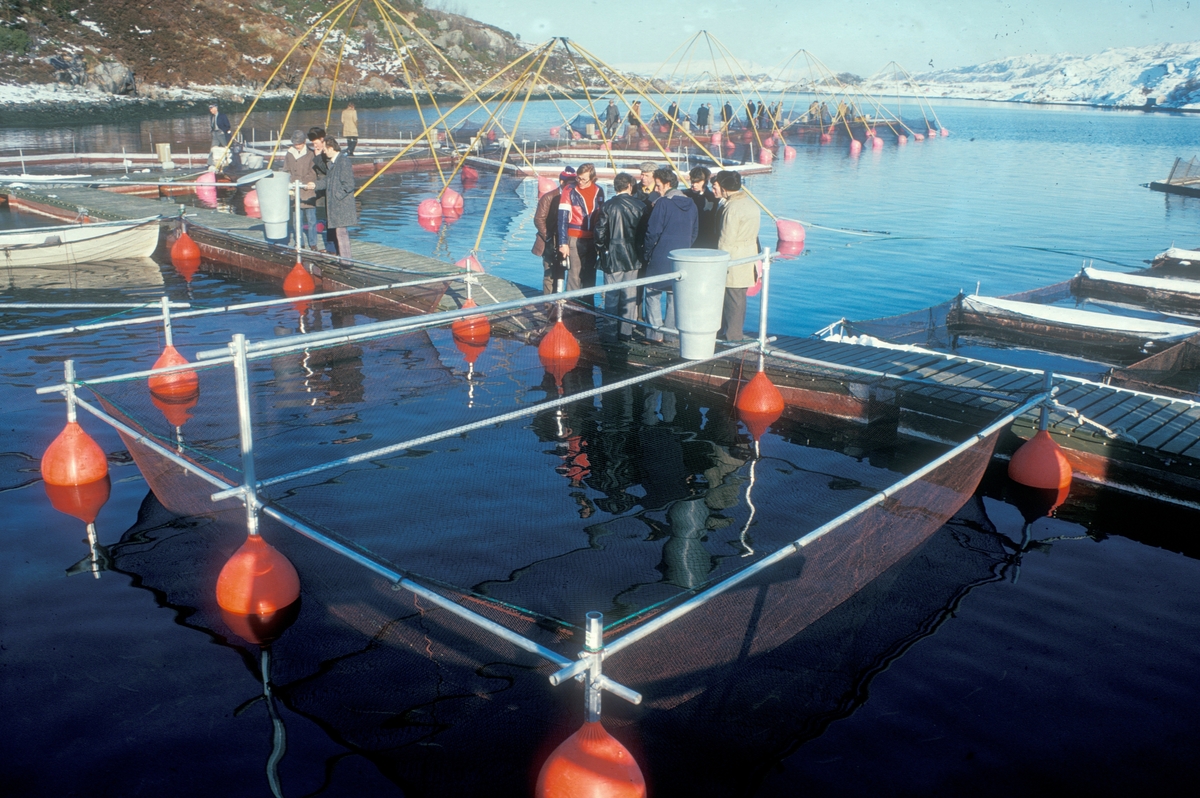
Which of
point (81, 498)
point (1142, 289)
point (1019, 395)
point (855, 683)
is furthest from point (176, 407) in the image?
point (1142, 289)

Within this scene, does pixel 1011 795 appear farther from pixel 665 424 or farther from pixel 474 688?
pixel 665 424

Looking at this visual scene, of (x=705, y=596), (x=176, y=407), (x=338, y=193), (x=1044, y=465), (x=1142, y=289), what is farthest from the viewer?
(x=1142, y=289)

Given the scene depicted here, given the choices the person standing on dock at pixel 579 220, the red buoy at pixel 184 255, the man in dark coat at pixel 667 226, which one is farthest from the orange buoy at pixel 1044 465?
the red buoy at pixel 184 255

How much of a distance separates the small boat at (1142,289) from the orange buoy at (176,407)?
1721 cm

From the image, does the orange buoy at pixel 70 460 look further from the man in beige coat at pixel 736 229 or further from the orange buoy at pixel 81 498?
the man in beige coat at pixel 736 229

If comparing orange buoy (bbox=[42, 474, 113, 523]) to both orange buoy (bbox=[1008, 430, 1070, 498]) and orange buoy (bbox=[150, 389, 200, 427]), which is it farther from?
orange buoy (bbox=[1008, 430, 1070, 498])

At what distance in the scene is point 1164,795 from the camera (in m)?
4.24

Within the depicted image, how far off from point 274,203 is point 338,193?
3.59ft

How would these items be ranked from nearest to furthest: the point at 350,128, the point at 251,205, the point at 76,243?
the point at 76,243 < the point at 251,205 < the point at 350,128

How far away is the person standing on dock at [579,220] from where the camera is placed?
10922 mm

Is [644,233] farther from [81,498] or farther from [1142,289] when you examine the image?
[1142,289]

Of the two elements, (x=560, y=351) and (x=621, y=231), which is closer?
(x=621, y=231)

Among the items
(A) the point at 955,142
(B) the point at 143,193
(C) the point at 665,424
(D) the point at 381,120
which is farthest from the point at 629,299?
(A) the point at 955,142

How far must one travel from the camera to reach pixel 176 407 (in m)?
9.28
